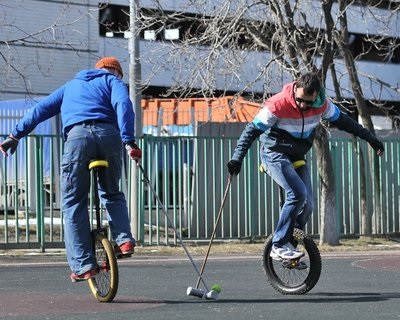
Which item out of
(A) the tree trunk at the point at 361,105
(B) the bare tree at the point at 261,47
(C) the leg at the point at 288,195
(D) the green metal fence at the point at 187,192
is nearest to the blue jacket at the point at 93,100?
(C) the leg at the point at 288,195

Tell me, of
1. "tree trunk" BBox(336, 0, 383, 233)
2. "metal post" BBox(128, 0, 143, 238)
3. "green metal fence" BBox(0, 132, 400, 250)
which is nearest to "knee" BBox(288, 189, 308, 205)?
"green metal fence" BBox(0, 132, 400, 250)

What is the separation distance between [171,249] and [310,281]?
829cm

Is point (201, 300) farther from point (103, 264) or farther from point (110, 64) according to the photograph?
point (110, 64)

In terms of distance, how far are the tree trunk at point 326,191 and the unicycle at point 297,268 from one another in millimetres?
9320

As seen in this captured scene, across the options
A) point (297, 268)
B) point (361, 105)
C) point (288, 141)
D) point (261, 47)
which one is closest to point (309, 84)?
point (288, 141)

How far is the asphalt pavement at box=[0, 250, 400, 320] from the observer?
7617mm

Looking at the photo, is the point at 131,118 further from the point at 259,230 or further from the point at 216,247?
the point at 259,230

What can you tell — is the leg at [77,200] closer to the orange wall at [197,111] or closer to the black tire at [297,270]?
the black tire at [297,270]

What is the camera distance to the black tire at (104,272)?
Answer: 8.15 metres

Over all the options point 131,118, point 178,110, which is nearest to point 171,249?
point 178,110

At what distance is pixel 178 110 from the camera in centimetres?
2409

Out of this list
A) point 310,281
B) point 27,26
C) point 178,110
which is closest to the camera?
point 310,281

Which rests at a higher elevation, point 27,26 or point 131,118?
point 27,26

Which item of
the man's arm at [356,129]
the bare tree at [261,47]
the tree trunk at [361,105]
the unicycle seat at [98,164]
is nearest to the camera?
the unicycle seat at [98,164]
